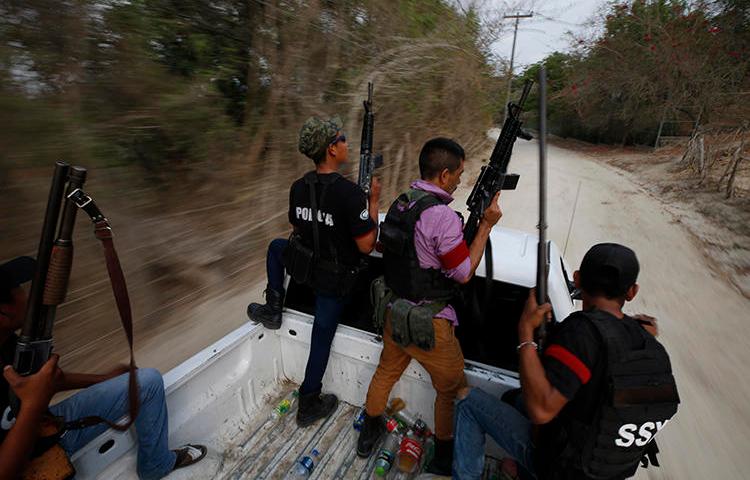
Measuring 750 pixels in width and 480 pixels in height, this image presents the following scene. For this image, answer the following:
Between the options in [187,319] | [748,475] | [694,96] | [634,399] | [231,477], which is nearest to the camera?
[634,399]

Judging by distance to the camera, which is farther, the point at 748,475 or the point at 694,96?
the point at 694,96

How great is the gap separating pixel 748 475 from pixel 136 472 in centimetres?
381

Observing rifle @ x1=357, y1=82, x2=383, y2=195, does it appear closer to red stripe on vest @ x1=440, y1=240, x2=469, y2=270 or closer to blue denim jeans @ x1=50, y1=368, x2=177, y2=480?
red stripe on vest @ x1=440, y1=240, x2=469, y2=270

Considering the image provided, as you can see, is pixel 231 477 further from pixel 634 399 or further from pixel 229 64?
pixel 229 64

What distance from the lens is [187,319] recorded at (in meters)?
4.07

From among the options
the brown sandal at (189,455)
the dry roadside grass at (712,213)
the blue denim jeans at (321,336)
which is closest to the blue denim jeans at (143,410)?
the brown sandal at (189,455)

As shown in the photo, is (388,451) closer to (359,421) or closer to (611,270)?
(359,421)

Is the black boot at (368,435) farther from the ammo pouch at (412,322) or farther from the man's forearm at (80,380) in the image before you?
the man's forearm at (80,380)

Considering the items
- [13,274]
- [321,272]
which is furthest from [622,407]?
[13,274]

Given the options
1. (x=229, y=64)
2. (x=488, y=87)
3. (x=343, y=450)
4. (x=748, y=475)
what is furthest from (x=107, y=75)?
(x=488, y=87)

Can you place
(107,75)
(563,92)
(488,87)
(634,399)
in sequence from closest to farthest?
(634,399) → (107,75) → (488,87) → (563,92)

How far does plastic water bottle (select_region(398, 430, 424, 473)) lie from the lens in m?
2.09

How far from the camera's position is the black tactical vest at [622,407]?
4.01 ft

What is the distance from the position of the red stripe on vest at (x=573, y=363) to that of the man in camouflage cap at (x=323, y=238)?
3.55ft
